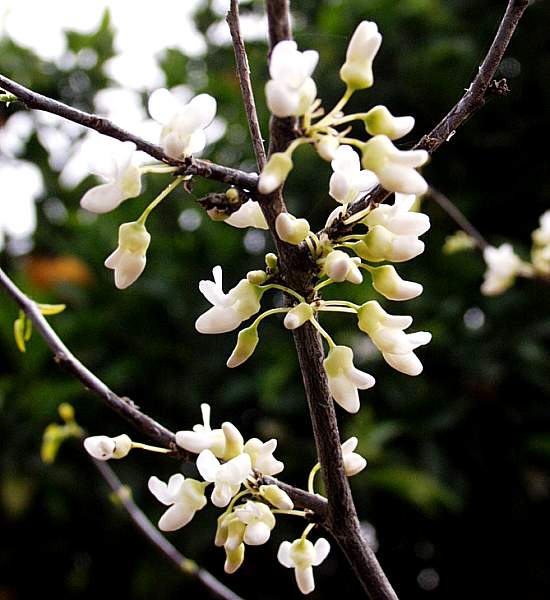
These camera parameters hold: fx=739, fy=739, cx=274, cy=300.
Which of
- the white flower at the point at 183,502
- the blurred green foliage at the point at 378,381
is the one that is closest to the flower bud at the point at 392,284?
the white flower at the point at 183,502

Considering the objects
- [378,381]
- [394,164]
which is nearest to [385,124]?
[394,164]

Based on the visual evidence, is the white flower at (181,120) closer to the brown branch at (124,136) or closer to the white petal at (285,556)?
the brown branch at (124,136)

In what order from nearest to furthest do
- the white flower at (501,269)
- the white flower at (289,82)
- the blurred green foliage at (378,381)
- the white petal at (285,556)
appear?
1. the white flower at (289,82)
2. the white petal at (285,556)
3. the white flower at (501,269)
4. the blurred green foliage at (378,381)

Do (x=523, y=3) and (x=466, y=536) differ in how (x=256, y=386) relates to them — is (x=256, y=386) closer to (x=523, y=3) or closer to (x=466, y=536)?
(x=466, y=536)

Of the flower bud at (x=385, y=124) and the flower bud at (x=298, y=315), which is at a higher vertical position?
the flower bud at (x=385, y=124)

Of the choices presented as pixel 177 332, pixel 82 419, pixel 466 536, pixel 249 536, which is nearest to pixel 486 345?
pixel 466 536

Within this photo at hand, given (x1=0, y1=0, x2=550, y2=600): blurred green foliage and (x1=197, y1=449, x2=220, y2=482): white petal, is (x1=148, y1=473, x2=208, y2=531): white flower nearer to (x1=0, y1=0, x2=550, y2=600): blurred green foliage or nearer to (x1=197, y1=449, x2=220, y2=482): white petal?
(x1=197, y1=449, x2=220, y2=482): white petal

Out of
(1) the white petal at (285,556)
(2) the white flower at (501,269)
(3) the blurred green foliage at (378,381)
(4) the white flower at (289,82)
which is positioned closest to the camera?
(4) the white flower at (289,82)

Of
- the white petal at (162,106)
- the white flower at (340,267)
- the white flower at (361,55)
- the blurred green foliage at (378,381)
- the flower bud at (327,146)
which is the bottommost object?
the blurred green foliage at (378,381)
